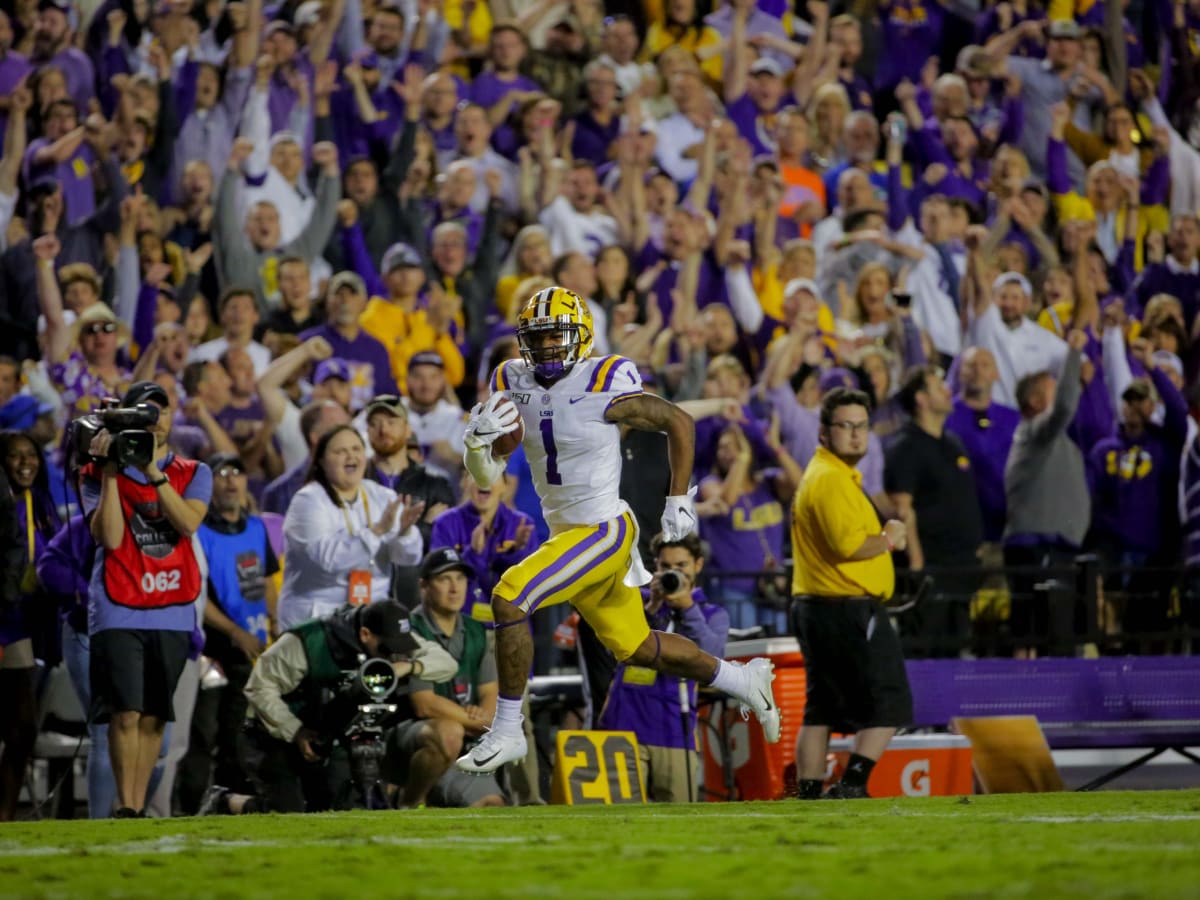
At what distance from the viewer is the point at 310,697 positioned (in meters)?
7.54

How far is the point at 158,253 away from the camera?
10836 millimetres

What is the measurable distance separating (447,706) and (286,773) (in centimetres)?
73

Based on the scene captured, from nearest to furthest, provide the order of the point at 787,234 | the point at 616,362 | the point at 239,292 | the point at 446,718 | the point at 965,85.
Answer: the point at 616,362 < the point at 446,718 < the point at 239,292 < the point at 787,234 < the point at 965,85

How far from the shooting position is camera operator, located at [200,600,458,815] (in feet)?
24.5

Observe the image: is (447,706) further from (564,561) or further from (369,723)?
(564,561)

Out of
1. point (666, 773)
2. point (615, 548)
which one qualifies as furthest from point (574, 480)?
point (666, 773)

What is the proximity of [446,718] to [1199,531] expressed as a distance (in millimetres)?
5763

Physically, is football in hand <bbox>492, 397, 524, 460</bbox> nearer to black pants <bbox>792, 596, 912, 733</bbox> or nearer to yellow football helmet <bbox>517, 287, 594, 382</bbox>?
yellow football helmet <bbox>517, 287, 594, 382</bbox>

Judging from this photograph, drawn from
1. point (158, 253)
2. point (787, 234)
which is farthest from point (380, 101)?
point (787, 234)

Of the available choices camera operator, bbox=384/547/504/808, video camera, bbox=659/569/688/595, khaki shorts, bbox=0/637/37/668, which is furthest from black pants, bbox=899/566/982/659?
khaki shorts, bbox=0/637/37/668

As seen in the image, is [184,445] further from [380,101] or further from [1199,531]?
[1199,531]

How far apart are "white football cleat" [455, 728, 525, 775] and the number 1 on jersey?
0.93 meters

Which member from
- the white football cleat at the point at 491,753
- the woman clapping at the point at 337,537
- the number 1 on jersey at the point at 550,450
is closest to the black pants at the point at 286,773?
the woman clapping at the point at 337,537

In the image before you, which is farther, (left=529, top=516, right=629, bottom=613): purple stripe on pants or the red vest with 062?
the red vest with 062
